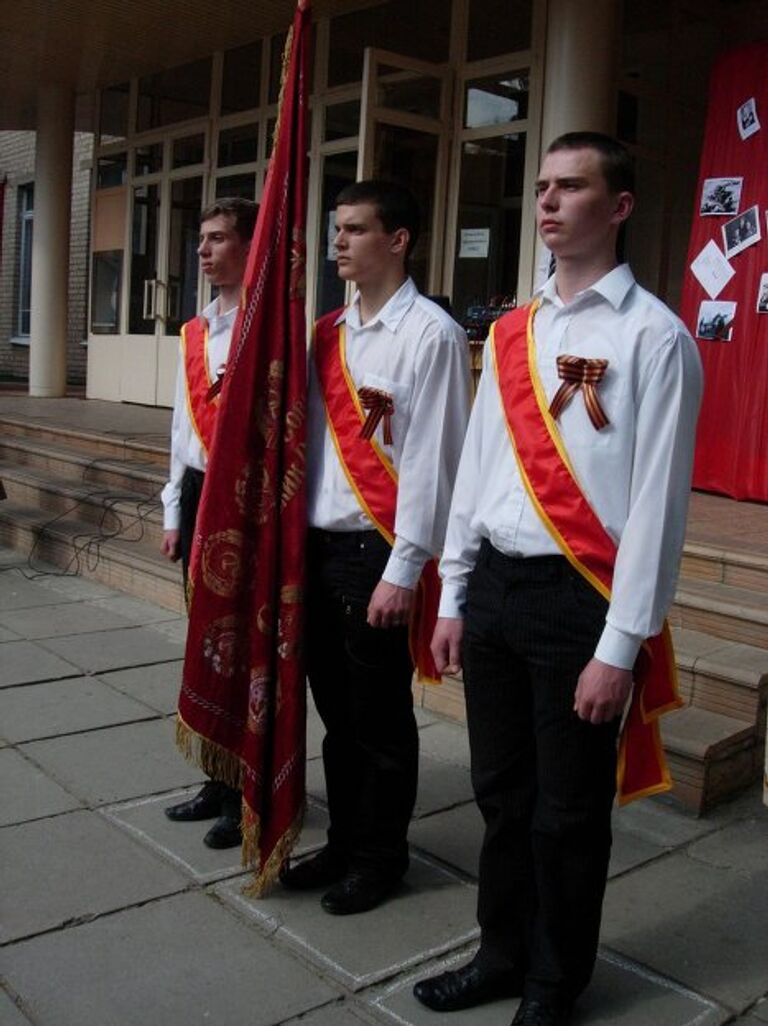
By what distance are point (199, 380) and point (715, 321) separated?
12.7 ft

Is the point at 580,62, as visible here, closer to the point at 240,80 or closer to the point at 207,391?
the point at 240,80

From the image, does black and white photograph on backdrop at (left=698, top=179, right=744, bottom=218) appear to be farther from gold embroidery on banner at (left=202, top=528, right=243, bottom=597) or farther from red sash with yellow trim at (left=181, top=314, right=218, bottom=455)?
gold embroidery on banner at (left=202, top=528, right=243, bottom=597)

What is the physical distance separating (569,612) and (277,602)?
97cm

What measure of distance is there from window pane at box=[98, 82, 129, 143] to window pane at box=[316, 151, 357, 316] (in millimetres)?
4105

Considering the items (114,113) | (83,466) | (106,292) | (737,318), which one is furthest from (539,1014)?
(114,113)

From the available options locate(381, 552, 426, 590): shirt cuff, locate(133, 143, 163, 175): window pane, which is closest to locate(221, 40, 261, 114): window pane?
locate(133, 143, 163, 175): window pane

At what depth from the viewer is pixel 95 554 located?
7.27 meters

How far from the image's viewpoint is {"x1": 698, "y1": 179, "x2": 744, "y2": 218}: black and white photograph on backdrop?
640cm

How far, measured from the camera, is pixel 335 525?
9.89 feet

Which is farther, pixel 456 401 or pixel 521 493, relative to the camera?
pixel 456 401

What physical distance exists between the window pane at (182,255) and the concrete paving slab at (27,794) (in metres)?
8.33

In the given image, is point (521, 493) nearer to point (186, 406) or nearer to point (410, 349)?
point (410, 349)

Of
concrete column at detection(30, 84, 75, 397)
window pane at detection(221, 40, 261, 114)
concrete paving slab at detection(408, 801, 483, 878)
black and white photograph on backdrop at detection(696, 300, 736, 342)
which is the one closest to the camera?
concrete paving slab at detection(408, 801, 483, 878)

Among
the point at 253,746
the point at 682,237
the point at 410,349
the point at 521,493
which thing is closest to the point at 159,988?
the point at 253,746
